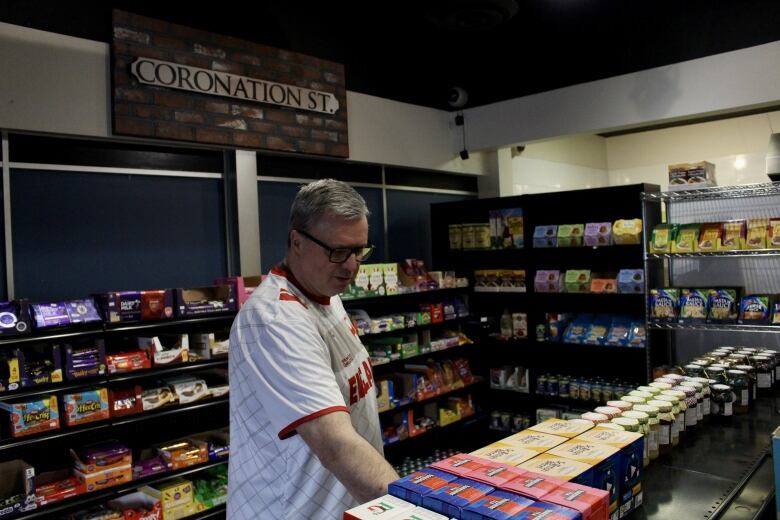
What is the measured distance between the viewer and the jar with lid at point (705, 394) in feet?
9.16

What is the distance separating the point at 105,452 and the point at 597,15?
5185 mm

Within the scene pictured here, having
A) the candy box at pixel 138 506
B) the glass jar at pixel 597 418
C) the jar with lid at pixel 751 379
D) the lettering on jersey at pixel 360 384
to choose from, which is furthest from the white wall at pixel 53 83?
the jar with lid at pixel 751 379

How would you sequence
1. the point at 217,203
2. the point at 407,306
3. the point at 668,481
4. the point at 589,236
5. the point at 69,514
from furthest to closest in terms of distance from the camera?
the point at 407,306 < the point at 589,236 < the point at 217,203 < the point at 69,514 < the point at 668,481

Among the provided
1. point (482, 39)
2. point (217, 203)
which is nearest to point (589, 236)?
point (482, 39)

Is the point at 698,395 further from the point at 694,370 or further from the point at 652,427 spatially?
the point at 652,427

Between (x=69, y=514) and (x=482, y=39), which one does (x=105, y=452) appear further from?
(x=482, y=39)

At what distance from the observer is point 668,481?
2166mm

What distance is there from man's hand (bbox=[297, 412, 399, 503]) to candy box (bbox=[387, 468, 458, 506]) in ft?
0.18

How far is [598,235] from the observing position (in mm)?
5066

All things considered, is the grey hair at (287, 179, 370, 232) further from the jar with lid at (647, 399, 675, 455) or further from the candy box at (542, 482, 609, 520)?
the jar with lid at (647, 399, 675, 455)

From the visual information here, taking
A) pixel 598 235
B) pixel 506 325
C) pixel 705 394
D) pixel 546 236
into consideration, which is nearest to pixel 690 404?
pixel 705 394

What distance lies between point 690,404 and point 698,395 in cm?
11

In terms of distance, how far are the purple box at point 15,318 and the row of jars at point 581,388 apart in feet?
13.6

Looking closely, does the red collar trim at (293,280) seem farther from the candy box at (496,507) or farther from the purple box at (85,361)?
the purple box at (85,361)
